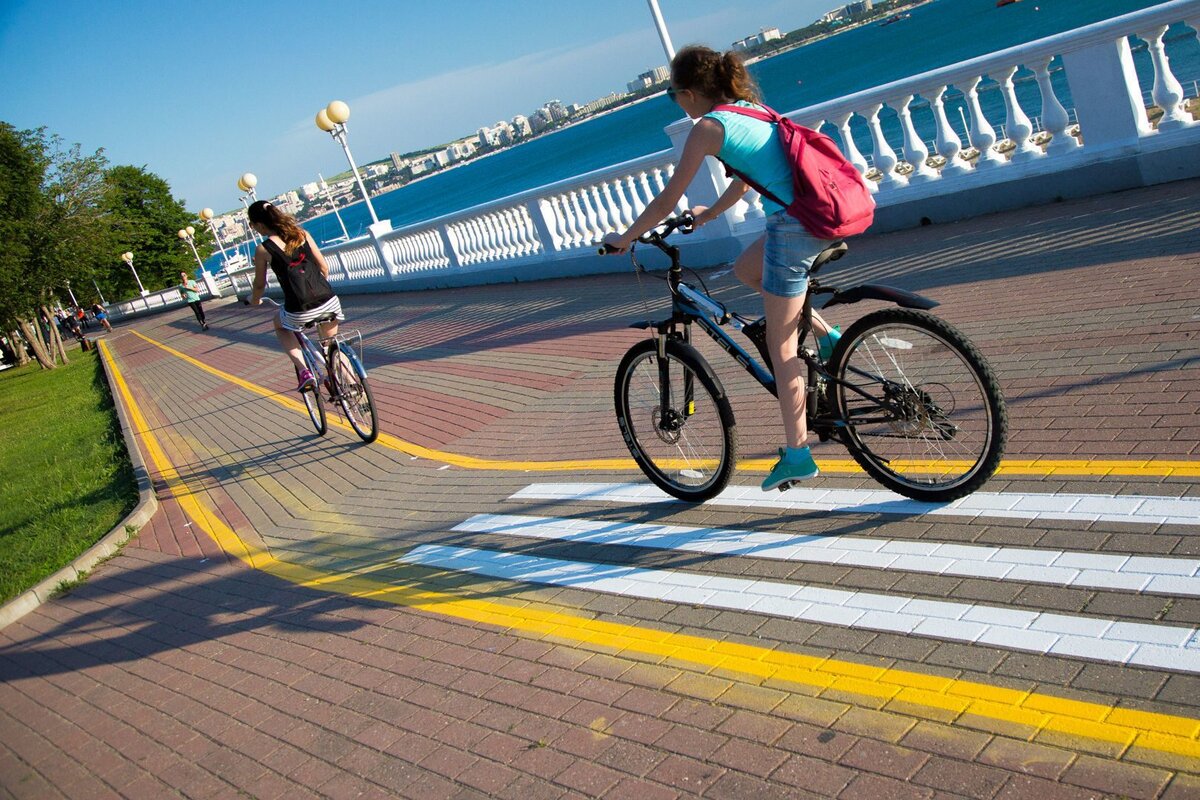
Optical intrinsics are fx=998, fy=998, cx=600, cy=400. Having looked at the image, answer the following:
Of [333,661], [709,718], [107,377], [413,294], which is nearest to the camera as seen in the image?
[709,718]

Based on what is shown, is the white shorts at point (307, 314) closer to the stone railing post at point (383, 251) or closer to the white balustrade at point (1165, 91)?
the white balustrade at point (1165, 91)

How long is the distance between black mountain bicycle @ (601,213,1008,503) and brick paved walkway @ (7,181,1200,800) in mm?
231

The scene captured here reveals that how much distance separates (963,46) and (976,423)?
102397mm

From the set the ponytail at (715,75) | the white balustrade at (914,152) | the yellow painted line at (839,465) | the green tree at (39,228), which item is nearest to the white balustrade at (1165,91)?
the white balustrade at (914,152)

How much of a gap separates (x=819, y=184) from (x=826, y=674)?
199 cm

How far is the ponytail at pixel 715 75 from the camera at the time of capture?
434cm

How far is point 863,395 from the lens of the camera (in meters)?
4.57

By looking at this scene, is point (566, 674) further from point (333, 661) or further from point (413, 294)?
point (413, 294)

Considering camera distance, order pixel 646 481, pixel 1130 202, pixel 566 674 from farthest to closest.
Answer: pixel 1130 202
pixel 646 481
pixel 566 674

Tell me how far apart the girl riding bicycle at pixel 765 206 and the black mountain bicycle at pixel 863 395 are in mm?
98

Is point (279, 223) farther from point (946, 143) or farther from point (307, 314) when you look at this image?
point (946, 143)

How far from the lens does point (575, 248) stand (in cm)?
1644

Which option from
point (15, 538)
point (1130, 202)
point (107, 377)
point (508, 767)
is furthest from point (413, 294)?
point (508, 767)

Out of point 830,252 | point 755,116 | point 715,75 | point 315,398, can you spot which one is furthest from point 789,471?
point 315,398
